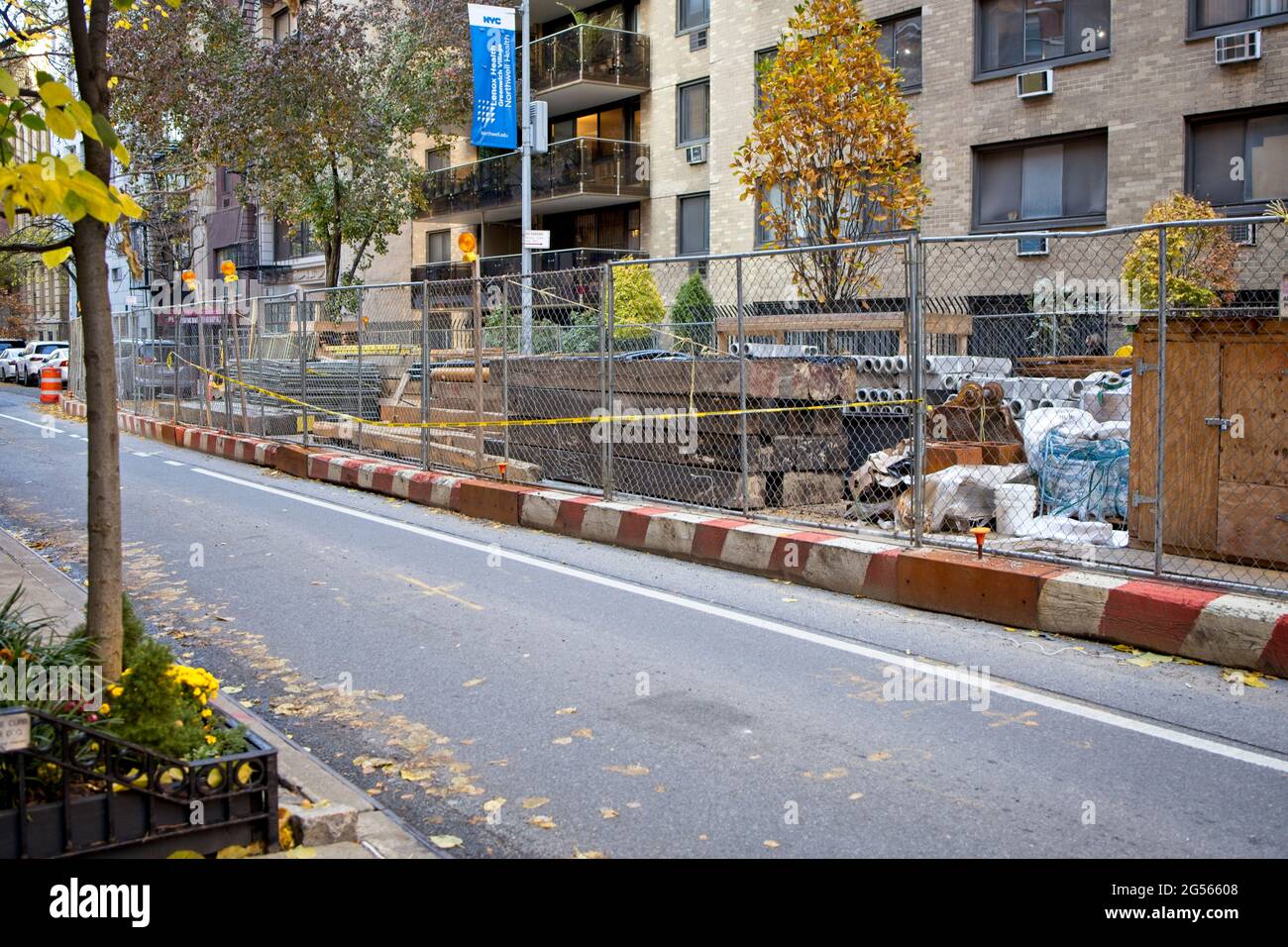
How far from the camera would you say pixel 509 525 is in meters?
12.4

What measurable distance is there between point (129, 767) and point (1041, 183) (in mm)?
21221

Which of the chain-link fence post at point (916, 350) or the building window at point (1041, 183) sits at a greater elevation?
the building window at point (1041, 183)

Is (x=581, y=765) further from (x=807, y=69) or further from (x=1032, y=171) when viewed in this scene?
(x=1032, y=171)

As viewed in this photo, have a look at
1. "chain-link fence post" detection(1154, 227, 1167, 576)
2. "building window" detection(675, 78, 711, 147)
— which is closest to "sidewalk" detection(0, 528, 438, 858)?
"chain-link fence post" detection(1154, 227, 1167, 576)

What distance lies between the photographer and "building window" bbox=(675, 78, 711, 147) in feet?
100

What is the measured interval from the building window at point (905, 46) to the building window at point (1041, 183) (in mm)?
2126

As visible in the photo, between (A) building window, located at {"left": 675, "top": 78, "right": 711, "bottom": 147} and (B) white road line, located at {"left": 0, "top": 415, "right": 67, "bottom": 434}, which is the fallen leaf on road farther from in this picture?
(A) building window, located at {"left": 675, "top": 78, "right": 711, "bottom": 147}

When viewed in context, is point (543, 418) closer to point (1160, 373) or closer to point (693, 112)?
point (1160, 373)

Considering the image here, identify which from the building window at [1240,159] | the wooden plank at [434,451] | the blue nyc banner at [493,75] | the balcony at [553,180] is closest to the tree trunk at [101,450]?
the wooden plank at [434,451]

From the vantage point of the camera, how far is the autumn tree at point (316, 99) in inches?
1169

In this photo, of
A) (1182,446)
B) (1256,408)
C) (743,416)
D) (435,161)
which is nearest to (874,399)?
(743,416)

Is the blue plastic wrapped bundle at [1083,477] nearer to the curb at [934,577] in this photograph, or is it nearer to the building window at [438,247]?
the curb at [934,577]

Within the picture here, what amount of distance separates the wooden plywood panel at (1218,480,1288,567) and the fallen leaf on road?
198 inches
